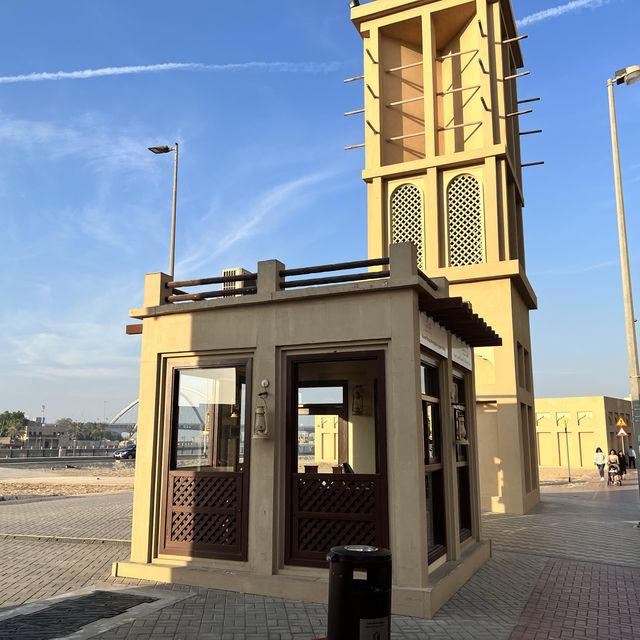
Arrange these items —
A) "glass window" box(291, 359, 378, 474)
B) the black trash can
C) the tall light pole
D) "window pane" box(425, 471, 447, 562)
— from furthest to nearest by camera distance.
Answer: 1. the tall light pole
2. "glass window" box(291, 359, 378, 474)
3. "window pane" box(425, 471, 447, 562)
4. the black trash can

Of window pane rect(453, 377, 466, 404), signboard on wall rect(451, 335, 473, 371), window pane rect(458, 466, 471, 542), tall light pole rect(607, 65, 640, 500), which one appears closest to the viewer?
signboard on wall rect(451, 335, 473, 371)

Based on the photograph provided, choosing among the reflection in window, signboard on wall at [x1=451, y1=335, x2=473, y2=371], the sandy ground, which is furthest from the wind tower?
the sandy ground

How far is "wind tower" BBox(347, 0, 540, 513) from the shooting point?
17.0 meters

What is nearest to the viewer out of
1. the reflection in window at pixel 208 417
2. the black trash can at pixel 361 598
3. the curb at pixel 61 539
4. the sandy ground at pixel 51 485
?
the black trash can at pixel 361 598

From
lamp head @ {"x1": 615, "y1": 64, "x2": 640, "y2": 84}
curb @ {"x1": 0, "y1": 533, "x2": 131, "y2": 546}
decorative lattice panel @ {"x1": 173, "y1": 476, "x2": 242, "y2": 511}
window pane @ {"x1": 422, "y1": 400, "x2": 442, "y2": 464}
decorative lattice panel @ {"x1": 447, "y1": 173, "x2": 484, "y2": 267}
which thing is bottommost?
curb @ {"x1": 0, "y1": 533, "x2": 131, "y2": 546}

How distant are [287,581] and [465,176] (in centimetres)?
1430

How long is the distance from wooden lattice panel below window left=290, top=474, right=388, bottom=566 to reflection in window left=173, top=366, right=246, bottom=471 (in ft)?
4.57

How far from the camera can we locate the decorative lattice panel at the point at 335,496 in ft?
24.7

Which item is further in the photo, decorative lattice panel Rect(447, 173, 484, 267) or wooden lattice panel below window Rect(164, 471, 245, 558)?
decorative lattice panel Rect(447, 173, 484, 267)

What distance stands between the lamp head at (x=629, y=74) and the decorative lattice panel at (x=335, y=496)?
1321 cm

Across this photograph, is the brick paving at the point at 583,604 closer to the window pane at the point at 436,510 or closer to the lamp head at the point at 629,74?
the window pane at the point at 436,510

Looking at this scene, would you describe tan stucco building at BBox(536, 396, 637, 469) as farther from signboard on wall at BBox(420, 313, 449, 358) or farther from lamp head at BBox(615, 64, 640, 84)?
signboard on wall at BBox(420, 313, 449, 358)

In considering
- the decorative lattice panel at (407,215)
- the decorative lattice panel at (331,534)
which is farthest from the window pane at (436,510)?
the decorative lattice panel at (407,215)

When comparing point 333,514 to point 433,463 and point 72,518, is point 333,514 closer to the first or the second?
point 433,463
